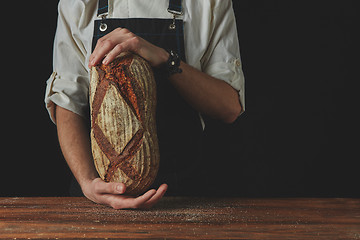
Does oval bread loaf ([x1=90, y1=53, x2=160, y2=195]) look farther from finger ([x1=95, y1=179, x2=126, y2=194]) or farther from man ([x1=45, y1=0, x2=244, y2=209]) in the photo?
man ([x1=45, y1=0, x2=244, y2=209])

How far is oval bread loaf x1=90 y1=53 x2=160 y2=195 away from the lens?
4.09 ft

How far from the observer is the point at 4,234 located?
101 cm

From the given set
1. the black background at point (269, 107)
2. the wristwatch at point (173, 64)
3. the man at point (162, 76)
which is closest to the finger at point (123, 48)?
the wristwatch at point (173, 64)

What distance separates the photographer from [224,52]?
1651 mm

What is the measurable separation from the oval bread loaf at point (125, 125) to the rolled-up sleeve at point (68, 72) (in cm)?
35

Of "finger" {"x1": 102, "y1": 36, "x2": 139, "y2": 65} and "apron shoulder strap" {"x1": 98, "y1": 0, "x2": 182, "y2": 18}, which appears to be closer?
"finger" {"x1": 102, "y1": 36, "x2": 139, "y2": 65}

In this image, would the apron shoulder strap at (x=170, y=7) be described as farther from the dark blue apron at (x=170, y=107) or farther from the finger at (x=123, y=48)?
the finger at (x=123, y=48)

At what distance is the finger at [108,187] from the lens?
124cm

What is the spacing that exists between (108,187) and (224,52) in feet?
2.15

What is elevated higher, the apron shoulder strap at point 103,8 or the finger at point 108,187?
the apron shoulder strap at point 103,8

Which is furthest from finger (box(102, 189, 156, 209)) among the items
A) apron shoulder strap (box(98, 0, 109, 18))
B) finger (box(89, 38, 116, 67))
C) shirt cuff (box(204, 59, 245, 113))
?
apron shoulder strap (box(98, 0, 109, 18))

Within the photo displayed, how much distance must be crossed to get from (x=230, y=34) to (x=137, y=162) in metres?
0.67

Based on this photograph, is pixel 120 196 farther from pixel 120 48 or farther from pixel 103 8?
pixel 103 8

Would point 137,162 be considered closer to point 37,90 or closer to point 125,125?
point 125,125
